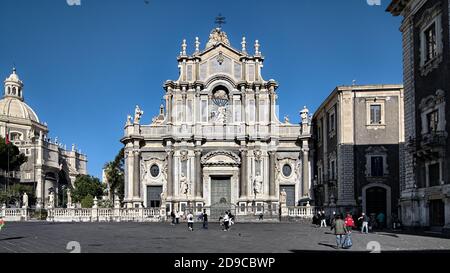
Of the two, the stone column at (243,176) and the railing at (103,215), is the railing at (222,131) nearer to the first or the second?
the stone column at (243,176)

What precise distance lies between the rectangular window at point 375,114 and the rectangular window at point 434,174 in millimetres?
14785

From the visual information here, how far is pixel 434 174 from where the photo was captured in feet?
78.1

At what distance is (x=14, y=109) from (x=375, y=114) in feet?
245

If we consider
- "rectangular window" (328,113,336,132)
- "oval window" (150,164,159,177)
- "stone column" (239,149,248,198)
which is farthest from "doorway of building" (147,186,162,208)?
"rectangular window" (328,113,336,132)

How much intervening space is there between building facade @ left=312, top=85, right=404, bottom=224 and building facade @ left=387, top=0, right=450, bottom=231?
11230mm

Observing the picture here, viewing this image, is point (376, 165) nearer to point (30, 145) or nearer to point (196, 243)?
point (196, 243)

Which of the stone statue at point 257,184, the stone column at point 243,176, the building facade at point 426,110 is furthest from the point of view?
the stone column at point 243,176

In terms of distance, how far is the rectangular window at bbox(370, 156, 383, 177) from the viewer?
126 ft

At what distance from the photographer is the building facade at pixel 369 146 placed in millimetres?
38281

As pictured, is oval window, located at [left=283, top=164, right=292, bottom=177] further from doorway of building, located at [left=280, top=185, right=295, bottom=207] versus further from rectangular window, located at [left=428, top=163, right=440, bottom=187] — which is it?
rectangular window, located at [left=428, top=163, right=440, bottom=187]

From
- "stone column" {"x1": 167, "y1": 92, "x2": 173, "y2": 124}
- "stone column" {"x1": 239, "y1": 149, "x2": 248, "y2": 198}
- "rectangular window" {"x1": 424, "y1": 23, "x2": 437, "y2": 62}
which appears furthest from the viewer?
"stone column" {"x1": 167, "y1": 92, "x2": 173, "y2": 124}

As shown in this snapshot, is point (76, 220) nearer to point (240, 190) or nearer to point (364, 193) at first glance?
point (240, 190)

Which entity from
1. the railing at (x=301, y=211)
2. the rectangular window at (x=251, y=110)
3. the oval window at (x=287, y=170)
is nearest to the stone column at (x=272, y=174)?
Answer: the oval window at (x=287, y=170)
